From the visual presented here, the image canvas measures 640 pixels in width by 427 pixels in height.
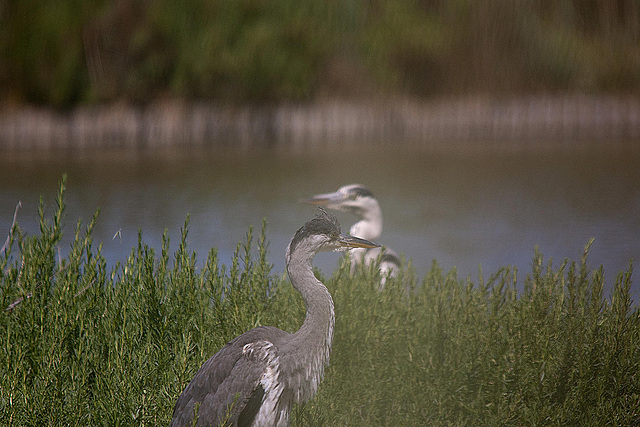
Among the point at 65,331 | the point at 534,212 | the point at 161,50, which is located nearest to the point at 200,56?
the point at 161,50

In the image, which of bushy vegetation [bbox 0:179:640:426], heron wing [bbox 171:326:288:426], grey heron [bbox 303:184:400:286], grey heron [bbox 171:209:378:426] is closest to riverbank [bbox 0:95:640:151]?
grey heron [bbox 303:184:400:286]

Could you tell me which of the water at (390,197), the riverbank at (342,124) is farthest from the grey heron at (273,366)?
the riverbank at (342,124)

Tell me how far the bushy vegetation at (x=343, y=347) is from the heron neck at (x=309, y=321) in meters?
0.48

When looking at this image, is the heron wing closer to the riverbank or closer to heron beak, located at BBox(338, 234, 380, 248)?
heron beak, located at BBox(338, 234, 380, 248)

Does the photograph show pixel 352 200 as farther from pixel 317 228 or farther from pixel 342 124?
pixel 342 124

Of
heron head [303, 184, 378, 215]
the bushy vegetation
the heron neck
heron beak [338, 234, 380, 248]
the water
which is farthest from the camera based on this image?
the water

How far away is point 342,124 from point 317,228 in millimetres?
10225

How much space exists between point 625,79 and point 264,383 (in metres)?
12.3

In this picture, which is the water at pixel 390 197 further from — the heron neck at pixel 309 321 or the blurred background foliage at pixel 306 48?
the heron neck at pixel 309 321

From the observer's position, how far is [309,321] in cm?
318

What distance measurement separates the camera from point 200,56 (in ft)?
46.8

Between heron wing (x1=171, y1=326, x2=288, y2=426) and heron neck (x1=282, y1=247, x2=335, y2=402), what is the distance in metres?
0.12

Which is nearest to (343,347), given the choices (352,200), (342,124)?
(352,200)

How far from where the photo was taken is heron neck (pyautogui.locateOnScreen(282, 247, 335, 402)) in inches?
125
